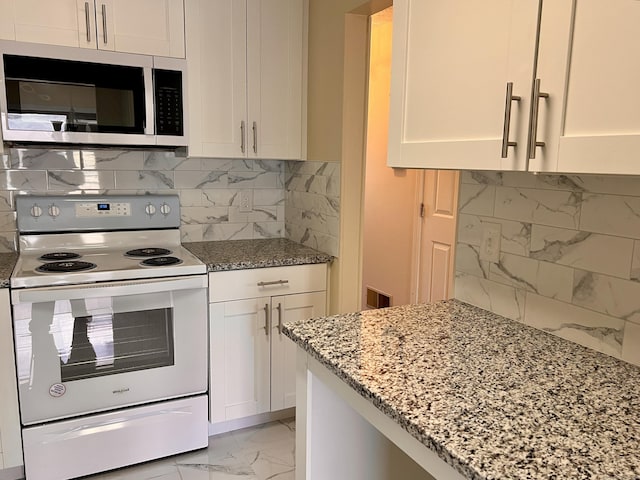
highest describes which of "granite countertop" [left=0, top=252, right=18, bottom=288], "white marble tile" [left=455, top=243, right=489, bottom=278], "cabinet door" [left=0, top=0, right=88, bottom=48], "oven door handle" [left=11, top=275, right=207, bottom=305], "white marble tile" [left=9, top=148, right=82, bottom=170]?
"cabinet door" [left=0, top=0, right=88, bottom=48]

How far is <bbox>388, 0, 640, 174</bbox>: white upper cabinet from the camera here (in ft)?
2.85

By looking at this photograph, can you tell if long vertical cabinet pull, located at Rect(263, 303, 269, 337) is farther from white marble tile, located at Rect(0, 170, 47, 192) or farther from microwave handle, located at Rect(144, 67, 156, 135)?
white marble tile, located at Rect(0, 170, 47, 192)

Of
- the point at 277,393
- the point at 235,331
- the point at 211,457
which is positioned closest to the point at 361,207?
the point at 235,331

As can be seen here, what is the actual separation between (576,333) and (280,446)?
1585 mm

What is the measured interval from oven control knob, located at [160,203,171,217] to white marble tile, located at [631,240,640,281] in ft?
7.04

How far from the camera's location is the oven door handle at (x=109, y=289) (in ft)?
6.18

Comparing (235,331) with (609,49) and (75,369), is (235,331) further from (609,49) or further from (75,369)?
(609,49)

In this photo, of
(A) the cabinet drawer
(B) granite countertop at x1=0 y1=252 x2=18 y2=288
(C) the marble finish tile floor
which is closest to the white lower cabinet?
(A) the cabinet drawer

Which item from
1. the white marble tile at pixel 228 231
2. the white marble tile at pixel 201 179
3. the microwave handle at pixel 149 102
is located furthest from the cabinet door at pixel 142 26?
the white marble tile at pixel 228 231

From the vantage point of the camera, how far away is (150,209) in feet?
8.50

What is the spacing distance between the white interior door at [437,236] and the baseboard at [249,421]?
1.43 meters

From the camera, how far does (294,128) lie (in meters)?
2.64

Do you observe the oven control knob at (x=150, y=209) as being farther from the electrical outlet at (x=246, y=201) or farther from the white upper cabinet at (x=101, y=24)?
the white upper cabinet at (x=101, y=24)

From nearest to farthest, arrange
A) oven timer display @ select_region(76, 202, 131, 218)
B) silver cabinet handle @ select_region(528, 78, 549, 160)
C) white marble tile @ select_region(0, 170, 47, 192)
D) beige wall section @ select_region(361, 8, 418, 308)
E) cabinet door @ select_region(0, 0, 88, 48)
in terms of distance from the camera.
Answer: silver cabinet handle @ select_region(528, 78, 549, 160) → cabinet door @ select_region(0, 0, 88, 48) → white marble tile @ select_region(0, 170, 47, 192) → oven timer display @ select_region(76, 202, 131, 218) → beige wall section @ select_region(361, 8, 418, 308)
